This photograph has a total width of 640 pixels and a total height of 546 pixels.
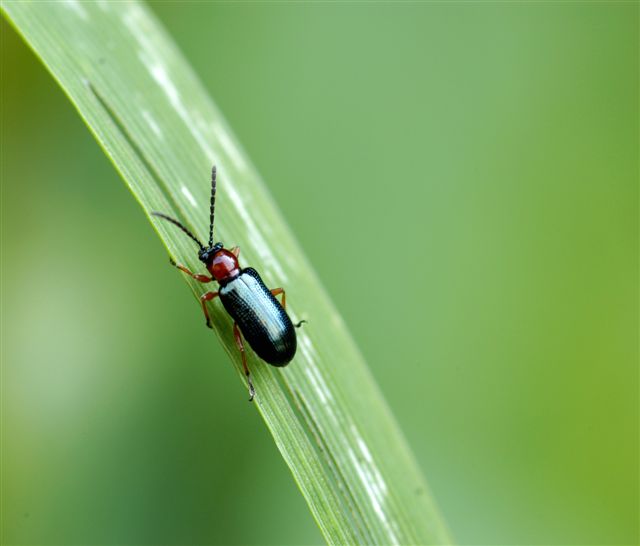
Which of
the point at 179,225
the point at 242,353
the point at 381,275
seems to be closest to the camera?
the point at 179,225

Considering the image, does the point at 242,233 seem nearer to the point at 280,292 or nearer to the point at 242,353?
the point at 280,292

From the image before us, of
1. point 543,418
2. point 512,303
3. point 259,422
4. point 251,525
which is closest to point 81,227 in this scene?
point 259,422

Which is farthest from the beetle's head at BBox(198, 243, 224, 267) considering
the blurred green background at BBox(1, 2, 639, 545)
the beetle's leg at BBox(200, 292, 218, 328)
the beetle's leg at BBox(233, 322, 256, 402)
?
the blurred green background at BBox(1, 2, 639, 545)

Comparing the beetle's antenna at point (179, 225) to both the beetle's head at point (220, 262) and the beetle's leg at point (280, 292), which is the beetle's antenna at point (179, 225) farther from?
the beetle's leg at point (280, 292)

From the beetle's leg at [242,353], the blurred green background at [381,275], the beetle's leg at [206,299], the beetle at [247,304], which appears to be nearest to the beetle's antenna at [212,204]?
the beetle at [247,304]

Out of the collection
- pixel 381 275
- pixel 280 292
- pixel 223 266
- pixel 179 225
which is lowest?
pixel 381 275

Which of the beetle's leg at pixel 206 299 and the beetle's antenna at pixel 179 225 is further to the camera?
the beetle's leg at pixel 206 299

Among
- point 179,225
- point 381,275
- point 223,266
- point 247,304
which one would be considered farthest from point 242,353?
point 381,275
